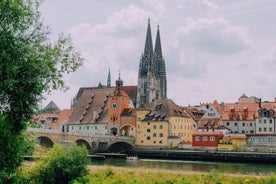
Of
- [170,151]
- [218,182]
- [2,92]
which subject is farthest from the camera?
[170,151]

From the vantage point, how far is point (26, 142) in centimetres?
2388

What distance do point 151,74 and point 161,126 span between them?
193 feet

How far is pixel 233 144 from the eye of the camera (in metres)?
78.9

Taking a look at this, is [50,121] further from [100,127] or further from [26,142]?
[26,142]

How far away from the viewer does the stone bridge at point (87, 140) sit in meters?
73.7

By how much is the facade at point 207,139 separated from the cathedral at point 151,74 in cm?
6005

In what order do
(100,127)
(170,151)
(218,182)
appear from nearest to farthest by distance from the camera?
(218,182), (170,151), (100,127)

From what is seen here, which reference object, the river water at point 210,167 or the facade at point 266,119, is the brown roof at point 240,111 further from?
the river water at point 210,167

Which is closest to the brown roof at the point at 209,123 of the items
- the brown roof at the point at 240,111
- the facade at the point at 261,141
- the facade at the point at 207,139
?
the brown roof at the point at 240,111

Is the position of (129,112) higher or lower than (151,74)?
lower

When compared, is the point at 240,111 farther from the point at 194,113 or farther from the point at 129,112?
the point at 129,112

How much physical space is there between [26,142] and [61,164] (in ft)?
25.1

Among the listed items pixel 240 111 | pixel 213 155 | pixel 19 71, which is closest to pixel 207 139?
pixel 213 155

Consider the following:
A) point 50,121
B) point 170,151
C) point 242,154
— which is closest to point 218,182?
point 242,154
